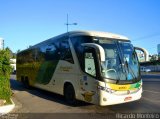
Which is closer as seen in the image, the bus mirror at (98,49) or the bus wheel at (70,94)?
the bus mirror at (98,49)

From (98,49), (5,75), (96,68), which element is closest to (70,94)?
(96,68)

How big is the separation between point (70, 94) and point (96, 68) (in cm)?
290

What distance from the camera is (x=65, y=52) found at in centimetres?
1421

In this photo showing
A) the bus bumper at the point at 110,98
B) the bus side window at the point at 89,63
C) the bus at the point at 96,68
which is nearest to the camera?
the bus bumper at the point at 110,98

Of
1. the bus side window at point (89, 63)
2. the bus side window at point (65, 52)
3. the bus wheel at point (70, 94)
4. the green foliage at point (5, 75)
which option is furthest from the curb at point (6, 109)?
the bus side window at point (89, 63)

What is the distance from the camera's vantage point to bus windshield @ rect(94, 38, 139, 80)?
1149 cm

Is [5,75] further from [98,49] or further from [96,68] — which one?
[98,49]

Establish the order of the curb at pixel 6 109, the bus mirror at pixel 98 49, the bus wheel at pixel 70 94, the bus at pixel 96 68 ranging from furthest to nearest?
the bus wheel at pixel 70 94 → the curb at pixel 6 109 → the bus at pixel 96 68 → the bus mirror at pixel 98 49

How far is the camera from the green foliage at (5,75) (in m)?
14.3

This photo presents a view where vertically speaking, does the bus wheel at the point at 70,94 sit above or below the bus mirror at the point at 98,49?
below

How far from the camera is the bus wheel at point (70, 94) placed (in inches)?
534

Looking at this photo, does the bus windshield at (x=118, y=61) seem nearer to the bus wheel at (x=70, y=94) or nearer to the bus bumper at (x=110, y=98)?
the bus bumper at (x=110, y=98)

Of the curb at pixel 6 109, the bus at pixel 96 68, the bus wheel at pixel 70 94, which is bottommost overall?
the curb at pixel 6 109

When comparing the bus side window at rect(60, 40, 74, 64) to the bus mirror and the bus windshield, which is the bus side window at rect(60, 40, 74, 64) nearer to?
the bus mirror
